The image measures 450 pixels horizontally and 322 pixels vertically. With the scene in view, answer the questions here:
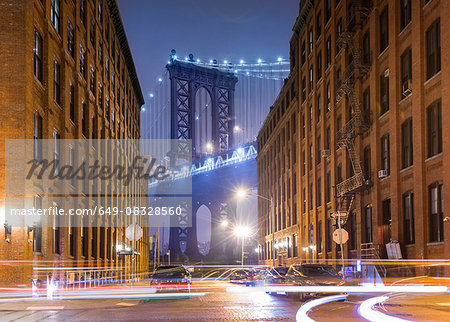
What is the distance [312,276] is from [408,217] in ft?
36.2

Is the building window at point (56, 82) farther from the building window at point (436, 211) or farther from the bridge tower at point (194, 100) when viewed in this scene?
the bridge tower at point (194, 100)

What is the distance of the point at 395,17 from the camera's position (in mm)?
31266

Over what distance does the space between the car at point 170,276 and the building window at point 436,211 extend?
451 inches

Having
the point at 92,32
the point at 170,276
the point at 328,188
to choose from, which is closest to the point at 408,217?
the point at 170,276

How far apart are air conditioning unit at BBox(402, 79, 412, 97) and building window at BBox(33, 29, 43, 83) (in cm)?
1792

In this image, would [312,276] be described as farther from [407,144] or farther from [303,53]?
[303,53]

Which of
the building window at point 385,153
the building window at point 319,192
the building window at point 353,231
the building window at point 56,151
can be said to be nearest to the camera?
the building window at point 56,151

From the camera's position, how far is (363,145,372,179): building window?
35775mm

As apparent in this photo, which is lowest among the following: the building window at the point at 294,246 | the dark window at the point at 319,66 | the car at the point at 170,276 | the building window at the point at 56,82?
the building window at the point at 294,246

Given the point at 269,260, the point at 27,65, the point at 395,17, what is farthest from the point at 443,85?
the point at 269,260

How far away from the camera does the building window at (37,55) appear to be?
27.5 metres

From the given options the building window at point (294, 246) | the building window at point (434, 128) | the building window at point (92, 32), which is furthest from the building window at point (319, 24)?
the building window at point (434, 128)

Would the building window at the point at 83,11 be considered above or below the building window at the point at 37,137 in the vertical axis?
above

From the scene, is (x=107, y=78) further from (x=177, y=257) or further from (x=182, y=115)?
(x=182, y=115)
